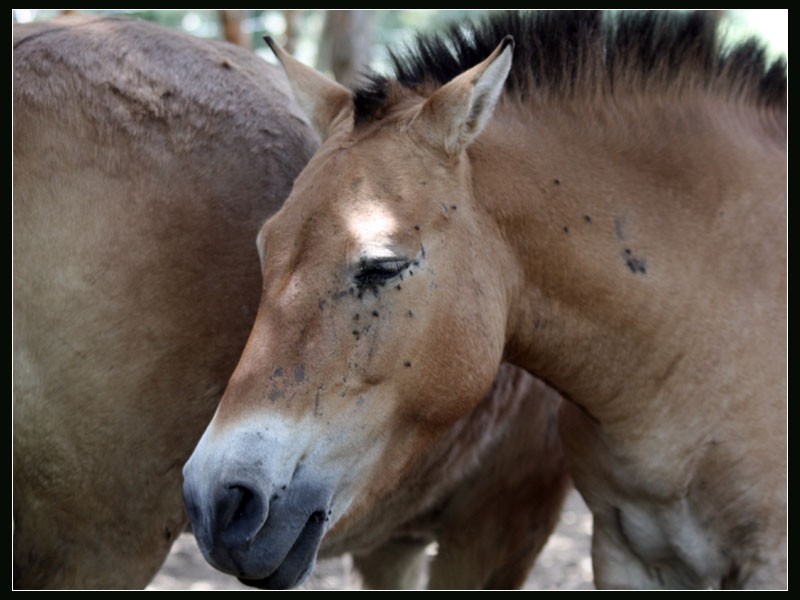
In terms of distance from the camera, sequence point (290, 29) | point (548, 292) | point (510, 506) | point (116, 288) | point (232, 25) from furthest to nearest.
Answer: point (290, 29) < point (232, 25) < point (510, 506) < point (116, 288) < point (548, 292)

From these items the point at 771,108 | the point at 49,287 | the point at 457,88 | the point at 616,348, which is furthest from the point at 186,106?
the point at 771,108

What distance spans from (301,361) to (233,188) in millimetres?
1123

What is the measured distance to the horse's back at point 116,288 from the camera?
3350 millimetres

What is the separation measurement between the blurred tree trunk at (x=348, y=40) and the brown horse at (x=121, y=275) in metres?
4.69

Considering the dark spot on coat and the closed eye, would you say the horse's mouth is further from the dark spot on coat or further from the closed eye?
the dark spot on coat

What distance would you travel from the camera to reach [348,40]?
8.24m

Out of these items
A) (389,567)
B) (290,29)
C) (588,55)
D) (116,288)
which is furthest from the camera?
(290,29)

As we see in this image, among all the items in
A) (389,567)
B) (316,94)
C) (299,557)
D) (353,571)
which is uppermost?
(316,94)

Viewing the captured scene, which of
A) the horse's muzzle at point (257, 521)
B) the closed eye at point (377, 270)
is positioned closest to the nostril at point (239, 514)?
the horse's muzzle at point (257, 521)

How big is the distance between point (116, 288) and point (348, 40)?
212 inches

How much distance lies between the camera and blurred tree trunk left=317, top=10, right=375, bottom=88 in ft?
26.9

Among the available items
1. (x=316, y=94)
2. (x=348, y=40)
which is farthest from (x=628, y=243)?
(x=348, y=40)

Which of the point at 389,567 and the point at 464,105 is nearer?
the point at 464,105

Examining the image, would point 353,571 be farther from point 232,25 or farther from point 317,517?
point 232,25
